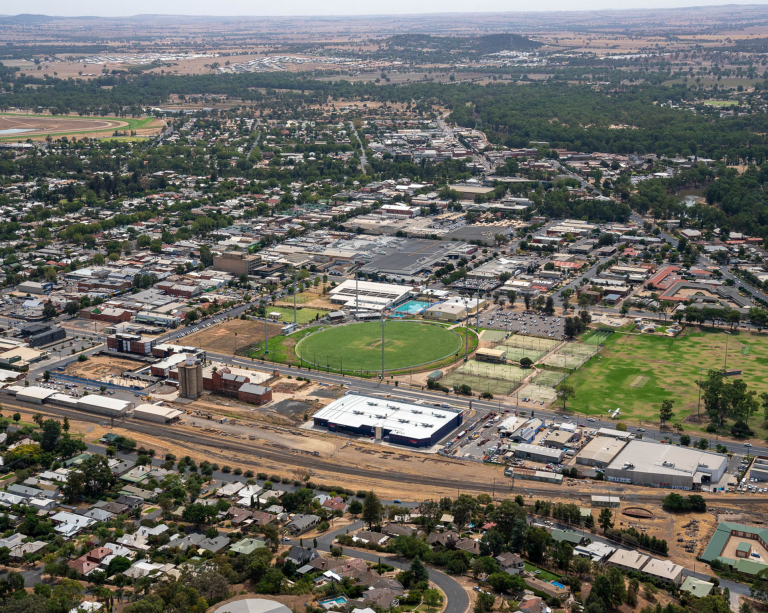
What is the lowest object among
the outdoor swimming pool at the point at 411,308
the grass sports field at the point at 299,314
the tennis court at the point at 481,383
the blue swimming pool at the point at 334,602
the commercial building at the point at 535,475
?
the commercial building at the point at 535,475

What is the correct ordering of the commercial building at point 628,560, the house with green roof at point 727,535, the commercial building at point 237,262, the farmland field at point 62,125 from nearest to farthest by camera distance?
the commercial building at point 628,560 → the house with green roof at point 727,535 → the commercial building at point 237,262 → the farmland field at point 62,125

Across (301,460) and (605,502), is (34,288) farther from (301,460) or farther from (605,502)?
(605,502)

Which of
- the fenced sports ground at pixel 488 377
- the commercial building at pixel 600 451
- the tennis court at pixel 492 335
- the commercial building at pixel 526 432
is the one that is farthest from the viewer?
the tennis court at pixel 492 335

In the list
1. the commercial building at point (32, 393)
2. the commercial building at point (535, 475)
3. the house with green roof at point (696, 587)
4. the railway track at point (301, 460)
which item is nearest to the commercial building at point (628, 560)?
the house with green roof at point (696, 587)

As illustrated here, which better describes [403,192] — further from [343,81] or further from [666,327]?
[343,81]

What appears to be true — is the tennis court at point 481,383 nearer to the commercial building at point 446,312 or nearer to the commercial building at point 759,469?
the commercial building at point 446,312

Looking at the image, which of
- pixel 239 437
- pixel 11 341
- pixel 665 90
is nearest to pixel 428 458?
pixel 239 437
